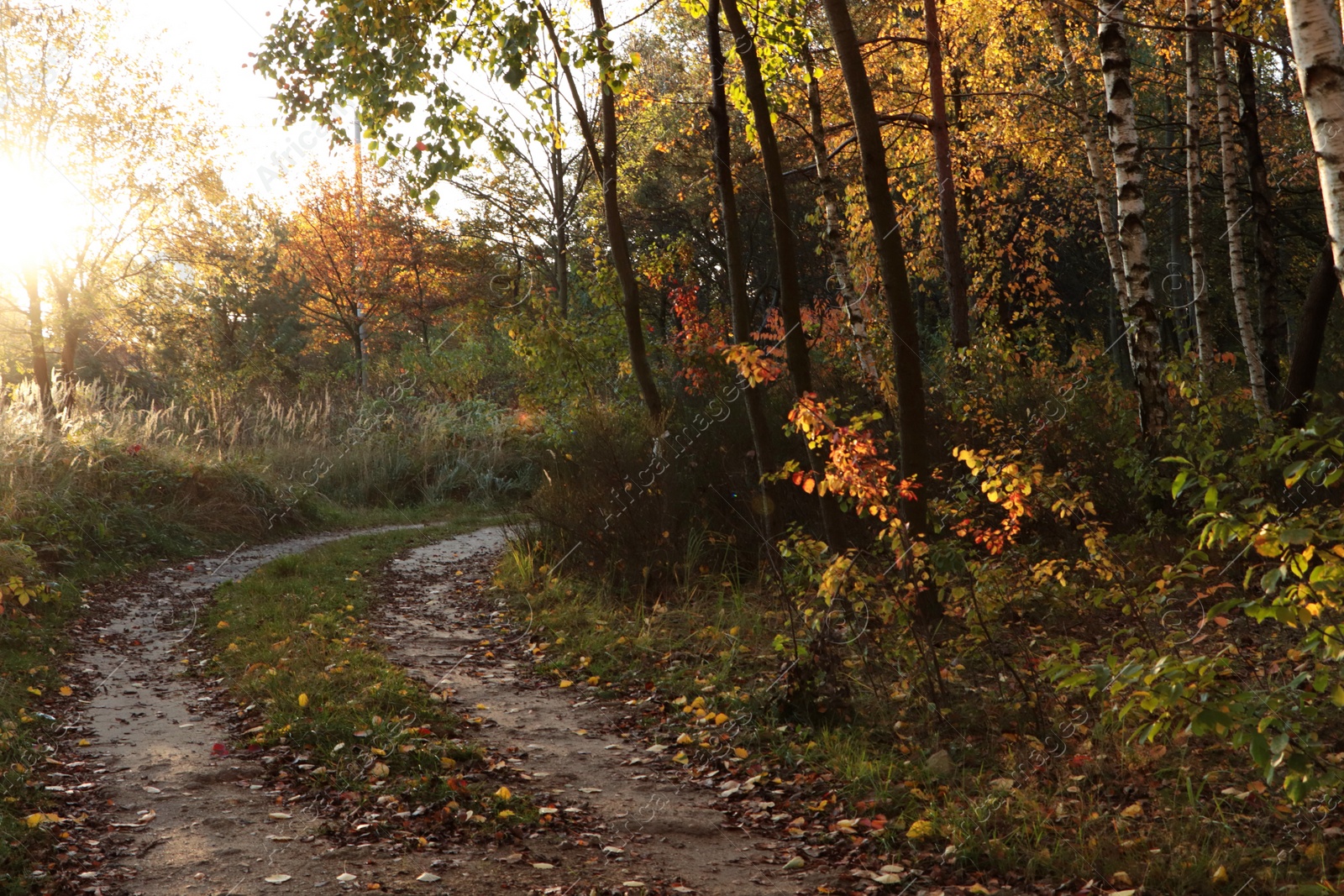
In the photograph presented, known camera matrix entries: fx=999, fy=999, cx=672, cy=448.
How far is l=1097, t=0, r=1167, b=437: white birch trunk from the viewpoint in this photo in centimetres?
759

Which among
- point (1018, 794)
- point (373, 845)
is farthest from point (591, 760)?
point (1018, 794)

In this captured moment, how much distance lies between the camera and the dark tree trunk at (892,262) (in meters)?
5.63

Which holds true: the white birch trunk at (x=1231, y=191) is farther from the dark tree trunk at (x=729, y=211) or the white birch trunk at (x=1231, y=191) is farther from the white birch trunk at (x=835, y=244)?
the dark tree trunk at (x=729, y=211)

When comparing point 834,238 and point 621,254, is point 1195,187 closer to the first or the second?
point 834,238

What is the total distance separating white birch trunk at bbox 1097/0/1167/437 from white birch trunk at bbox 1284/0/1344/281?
4315mm

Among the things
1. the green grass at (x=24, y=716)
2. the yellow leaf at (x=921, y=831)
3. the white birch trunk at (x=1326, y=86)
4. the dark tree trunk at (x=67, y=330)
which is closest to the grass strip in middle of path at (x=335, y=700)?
the green grass at (x=24, y=716)

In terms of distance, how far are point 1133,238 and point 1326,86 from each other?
443cm

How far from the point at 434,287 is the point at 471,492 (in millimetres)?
10018

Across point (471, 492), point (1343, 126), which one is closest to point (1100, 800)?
point (1343, 126)

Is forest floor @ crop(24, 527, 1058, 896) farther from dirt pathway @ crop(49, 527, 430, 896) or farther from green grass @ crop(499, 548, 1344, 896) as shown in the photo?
green grass @ crop(499, 548, 1344, 896)

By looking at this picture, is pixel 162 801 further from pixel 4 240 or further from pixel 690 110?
pixel 690 110

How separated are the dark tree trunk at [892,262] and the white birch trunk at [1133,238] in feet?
8.70

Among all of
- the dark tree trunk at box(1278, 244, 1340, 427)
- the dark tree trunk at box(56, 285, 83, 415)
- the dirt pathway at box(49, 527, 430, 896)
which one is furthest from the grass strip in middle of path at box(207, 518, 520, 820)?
the dark tree trunk at box(56, 285, 83, 415)

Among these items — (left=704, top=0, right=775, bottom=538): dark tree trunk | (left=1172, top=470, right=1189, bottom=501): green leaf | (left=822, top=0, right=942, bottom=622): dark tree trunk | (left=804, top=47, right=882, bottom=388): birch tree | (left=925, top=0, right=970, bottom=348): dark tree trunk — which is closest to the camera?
(left=1172, top=470, right=1189, bottom=501): green leaf
